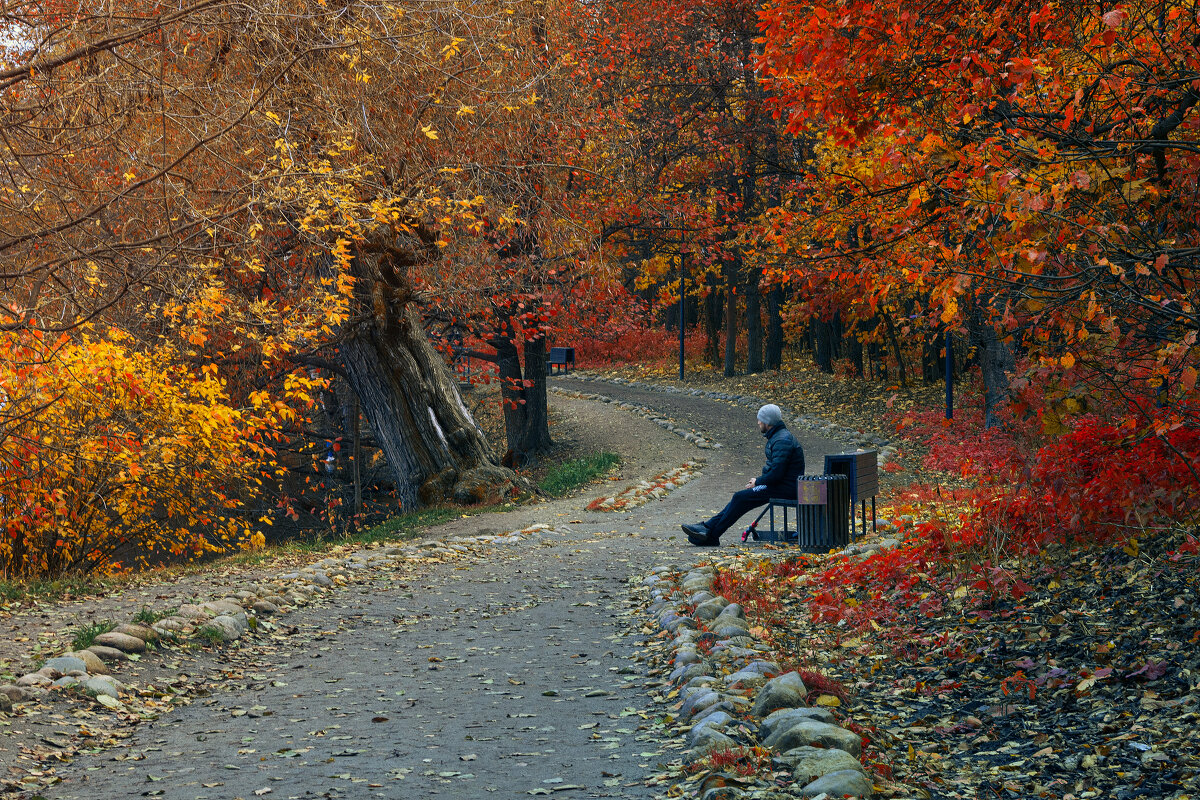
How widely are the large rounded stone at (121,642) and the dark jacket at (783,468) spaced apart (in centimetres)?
637


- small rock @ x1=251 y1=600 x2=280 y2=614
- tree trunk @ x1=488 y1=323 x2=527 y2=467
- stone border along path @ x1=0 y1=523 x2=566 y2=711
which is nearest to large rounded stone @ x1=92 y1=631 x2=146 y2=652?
stone border along path @ x1=0 y1=523 x2=566 y2=711

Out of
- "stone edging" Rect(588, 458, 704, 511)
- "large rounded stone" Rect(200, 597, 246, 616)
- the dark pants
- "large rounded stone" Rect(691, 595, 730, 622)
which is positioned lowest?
"stone edging" Rect(588, 458, 704, 511)

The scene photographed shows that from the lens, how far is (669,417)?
24703mm

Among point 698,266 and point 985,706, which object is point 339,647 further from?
point 698,266

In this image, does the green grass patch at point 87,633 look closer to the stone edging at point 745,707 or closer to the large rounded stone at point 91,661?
the large rounded stone at point 91,661

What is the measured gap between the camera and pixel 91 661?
604 cm

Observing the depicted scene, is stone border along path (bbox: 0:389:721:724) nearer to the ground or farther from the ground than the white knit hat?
Result: nearer to the ground

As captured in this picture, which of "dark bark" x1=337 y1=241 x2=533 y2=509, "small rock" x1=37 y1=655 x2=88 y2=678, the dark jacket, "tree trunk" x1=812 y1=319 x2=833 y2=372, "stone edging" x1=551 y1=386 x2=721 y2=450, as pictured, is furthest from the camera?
"tree trunk" x1=812 y1=319 x2=833 y2=372

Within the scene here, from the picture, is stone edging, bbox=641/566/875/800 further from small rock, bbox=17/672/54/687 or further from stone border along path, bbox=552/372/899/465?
stone border along path, bbox=552/372/899/465

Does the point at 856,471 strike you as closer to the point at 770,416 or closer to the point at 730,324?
the point at 770,416

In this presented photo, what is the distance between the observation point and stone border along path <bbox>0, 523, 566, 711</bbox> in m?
5.65

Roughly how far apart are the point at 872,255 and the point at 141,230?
20.2 ft

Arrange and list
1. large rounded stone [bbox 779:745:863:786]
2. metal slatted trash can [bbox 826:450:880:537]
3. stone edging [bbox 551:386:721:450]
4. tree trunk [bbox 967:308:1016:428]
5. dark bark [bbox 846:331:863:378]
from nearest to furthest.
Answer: large rounded stone [bbox 779:745:863:786] → metal slatted trash can [bbox 826:450:880:537] → tree trunk [bbox 967:308:1016:428] → stone edging [bbox 551:386:721:450] → dark bark [bbox 846:331:863:378]

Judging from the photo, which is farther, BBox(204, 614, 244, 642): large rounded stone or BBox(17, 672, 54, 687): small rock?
BBox(204, 614, 244, 642): large rounded stone
